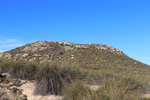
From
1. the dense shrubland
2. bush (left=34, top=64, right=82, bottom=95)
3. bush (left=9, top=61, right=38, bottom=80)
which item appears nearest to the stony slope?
bush (left=9, top=61, right=38, bottom=80)

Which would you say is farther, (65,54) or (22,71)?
(65,54)

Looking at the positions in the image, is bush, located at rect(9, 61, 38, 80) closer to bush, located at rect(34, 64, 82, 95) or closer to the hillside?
the hillside

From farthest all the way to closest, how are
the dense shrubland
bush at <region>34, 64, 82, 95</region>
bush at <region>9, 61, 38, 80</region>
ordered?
1. bush at <region>9, 61, 38, 80</region>
2. bush at <region>34, 64, 82, 95</region>
3. the dense shrubland

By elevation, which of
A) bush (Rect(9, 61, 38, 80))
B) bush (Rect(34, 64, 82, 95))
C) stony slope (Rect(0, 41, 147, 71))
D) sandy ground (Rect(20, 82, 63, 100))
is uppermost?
stony slope (Rect(0, 41, 147, 71))

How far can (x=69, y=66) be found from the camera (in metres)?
12.5

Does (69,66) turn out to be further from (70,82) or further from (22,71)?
(22,71)

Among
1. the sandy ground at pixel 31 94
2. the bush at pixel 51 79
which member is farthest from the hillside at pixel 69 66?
the sandy ground at pixel 31 94

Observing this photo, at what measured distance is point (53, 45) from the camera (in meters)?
46.0

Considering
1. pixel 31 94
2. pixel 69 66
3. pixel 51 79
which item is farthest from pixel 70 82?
pixel 31 94

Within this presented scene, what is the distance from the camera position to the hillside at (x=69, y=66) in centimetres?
1141

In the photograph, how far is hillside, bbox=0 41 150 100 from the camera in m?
11.4

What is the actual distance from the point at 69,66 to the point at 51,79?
5.67 ft

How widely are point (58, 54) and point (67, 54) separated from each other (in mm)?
1956

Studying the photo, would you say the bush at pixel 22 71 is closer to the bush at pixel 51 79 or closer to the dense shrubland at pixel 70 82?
the dense shrubland at pixel 70 82
